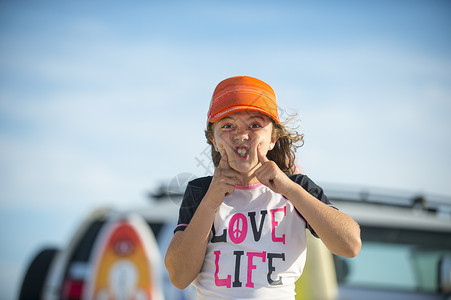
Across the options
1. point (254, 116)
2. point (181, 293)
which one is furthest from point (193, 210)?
point (181, 293)

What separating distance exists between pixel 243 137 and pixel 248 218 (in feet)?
0.90

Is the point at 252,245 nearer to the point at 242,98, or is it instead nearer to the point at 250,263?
the point at 250,263

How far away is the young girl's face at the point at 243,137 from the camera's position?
5.24 feet

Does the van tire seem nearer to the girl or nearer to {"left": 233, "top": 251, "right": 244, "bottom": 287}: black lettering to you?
the girl

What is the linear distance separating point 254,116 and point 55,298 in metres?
2.83

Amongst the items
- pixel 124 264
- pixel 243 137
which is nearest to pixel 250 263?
pixel 243 137

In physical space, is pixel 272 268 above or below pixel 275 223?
below

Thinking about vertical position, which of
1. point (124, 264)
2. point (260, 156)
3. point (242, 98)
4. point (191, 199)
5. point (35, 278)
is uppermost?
point (242, 98)

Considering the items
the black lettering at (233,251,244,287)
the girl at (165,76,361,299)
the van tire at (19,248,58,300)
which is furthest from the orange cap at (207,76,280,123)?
the van tire at (19,248,58,300)

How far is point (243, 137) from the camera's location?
1.60 m

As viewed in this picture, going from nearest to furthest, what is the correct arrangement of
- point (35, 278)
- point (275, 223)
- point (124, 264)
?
point (275, 223) < point (124, 264) < point (35, 278)

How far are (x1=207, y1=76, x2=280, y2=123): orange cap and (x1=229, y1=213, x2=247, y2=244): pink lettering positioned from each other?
1.11ft

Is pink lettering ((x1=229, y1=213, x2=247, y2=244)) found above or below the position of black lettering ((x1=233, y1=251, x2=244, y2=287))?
above

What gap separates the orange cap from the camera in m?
1.62
